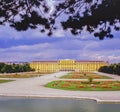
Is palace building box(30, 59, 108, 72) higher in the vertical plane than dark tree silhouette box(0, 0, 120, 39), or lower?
lower

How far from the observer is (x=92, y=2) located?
669 cm

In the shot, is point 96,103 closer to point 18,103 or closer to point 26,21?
point 18,103

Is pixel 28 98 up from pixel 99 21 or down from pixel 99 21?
down

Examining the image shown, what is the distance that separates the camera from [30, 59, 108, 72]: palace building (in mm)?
144375

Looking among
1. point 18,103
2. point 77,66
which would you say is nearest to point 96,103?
point 18,103

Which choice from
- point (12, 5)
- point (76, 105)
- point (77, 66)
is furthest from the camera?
point (77, 66)

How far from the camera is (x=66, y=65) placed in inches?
5664

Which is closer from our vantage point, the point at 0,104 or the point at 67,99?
the point at 0,104

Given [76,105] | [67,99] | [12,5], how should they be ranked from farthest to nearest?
[67,99], [76,105], [12,5]

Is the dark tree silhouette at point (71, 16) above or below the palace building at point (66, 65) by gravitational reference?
above

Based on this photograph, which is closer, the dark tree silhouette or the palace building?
the dark tree silhouette

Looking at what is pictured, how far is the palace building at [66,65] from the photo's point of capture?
144m

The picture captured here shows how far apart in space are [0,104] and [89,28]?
1042 centimetres

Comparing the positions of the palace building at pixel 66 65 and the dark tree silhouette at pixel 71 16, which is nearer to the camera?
the dark tree silhouette at pixel 71 16
